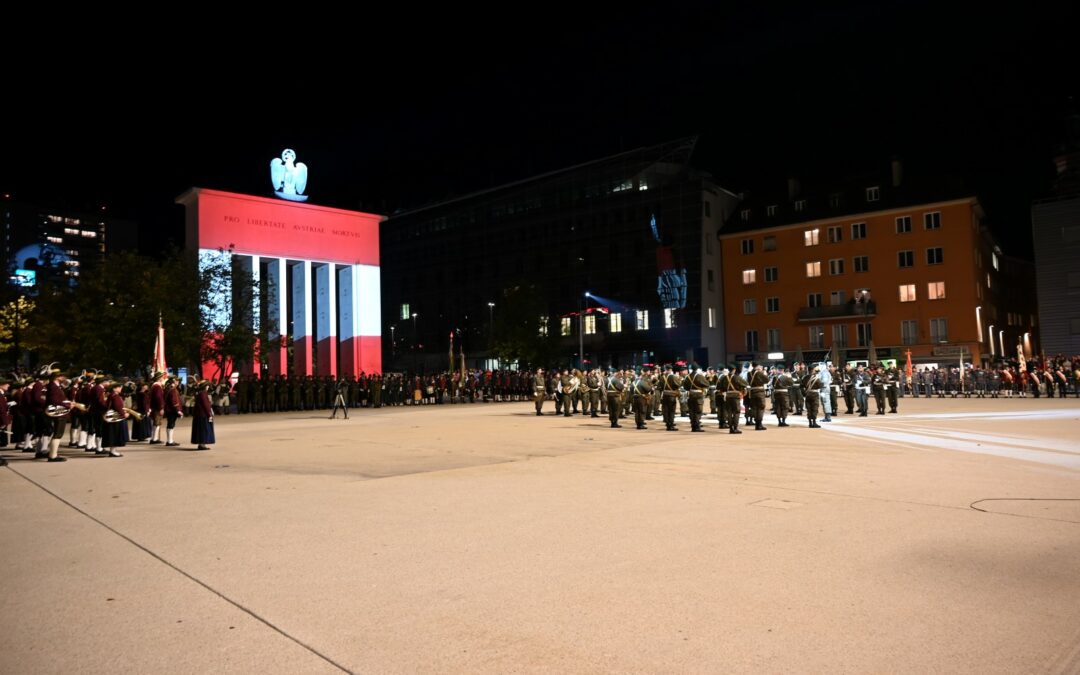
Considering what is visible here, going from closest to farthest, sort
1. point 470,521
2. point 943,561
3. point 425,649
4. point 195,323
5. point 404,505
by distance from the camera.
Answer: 1. point 425,649
2. point 943,561
3. point 470,521
4. point 404,505
5. point 195,323

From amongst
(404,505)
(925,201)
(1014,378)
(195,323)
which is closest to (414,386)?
(195,323)

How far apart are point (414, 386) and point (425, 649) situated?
42.8 m

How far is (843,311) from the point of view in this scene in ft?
198

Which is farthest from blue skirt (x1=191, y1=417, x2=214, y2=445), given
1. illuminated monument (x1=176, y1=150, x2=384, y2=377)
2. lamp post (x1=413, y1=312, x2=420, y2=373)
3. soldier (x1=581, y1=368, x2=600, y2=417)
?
lamp post (x1=413, y1=312, x2=420, y2=373)

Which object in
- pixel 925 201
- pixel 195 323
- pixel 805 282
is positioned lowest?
pixel 195 323

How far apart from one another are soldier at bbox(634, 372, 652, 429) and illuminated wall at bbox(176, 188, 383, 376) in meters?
27.3

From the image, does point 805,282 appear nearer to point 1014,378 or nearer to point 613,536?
point 1014,378

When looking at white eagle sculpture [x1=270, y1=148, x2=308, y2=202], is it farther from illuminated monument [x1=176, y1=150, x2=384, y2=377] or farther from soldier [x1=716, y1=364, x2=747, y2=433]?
soldier [x1=716, y1=364, x2=747, y2=433]

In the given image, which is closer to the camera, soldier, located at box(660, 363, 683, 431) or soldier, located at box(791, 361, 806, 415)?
soldier, located at box(660, 363, 683, 431)

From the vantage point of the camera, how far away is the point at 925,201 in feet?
189

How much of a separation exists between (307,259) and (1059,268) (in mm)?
56288

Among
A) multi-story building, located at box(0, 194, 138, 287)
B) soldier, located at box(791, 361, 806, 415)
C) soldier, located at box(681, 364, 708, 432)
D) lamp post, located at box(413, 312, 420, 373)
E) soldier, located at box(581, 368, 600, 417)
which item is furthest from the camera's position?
multi-story building, located at box(0, 194, 138, 287)

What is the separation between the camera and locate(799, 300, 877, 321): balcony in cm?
5950

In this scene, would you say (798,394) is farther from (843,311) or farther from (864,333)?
(864,333)
